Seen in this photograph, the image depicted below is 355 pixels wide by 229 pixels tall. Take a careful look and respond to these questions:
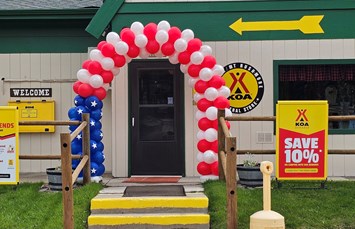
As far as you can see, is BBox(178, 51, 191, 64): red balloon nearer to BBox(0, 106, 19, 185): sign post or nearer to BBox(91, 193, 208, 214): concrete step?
BBox(91, 193, 208, 214): concrete step

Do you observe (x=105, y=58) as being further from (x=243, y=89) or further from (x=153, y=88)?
(x=243, y=89)

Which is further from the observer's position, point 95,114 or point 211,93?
point 95,114

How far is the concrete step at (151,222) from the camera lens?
310 inches

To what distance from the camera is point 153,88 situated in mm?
11219

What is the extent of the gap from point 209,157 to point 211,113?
2.51 feet

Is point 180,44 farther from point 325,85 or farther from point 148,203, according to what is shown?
point 325,85

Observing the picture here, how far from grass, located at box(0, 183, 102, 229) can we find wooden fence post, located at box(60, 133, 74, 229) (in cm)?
24

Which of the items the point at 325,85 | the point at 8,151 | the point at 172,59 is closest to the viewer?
the point at 8,151

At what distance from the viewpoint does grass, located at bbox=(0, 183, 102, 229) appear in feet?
25.4

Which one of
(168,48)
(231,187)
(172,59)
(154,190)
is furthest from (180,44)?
(231,187)

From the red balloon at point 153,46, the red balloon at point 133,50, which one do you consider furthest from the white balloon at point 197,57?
the red balloon at point 133,50

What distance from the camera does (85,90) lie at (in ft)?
32.2

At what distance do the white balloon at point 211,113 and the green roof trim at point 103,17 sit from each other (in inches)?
104

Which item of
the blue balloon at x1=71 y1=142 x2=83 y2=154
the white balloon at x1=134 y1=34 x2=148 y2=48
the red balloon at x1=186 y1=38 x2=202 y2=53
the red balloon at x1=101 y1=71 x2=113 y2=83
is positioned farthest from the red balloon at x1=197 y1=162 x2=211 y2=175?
the white balloon at x1=134 y1=34 x2=148 y2=48
